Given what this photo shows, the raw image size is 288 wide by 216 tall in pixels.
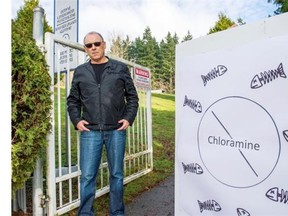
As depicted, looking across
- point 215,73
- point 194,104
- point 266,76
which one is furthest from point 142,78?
point 266,76

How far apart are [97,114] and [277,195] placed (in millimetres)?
1886

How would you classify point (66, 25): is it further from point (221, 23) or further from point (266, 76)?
point (221, 23)

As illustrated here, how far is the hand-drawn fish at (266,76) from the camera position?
1.29 meters

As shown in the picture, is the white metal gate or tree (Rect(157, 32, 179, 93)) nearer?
the white metal gate

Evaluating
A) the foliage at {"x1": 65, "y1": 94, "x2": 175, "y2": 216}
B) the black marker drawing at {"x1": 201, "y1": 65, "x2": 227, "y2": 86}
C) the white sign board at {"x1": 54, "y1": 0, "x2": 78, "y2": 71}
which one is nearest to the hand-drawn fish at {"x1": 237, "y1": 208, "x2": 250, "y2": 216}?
the black marker drawing at {"x1": 201, "y1": 65, "x2": 227, "y2": 86}

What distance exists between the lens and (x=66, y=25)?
391cm

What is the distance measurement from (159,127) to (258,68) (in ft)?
26.7

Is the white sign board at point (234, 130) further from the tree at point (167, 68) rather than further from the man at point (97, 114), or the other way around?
the tree at point (167, 68)

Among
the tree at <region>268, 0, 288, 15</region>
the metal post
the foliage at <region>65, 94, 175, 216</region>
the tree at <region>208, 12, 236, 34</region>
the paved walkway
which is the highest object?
the tree at <region>208, 12, 236, 34</region>

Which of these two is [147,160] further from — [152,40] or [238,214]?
[152,40]

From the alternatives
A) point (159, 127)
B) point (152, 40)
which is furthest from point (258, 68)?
point (152, 40)

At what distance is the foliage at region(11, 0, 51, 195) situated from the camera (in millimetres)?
2334

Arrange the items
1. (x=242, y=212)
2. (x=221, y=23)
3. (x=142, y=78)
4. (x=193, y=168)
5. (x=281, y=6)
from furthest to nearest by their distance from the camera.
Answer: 1. (x=221, y=23)
2. (x=281, y=6)
3. (x=142, y=78)
4. (x=193, y=168)
5. (x=242, y=212)

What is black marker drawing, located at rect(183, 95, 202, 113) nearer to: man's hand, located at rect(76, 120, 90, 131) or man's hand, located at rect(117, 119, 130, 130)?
man's hand, located at rect(117, 119, 130, 130)
